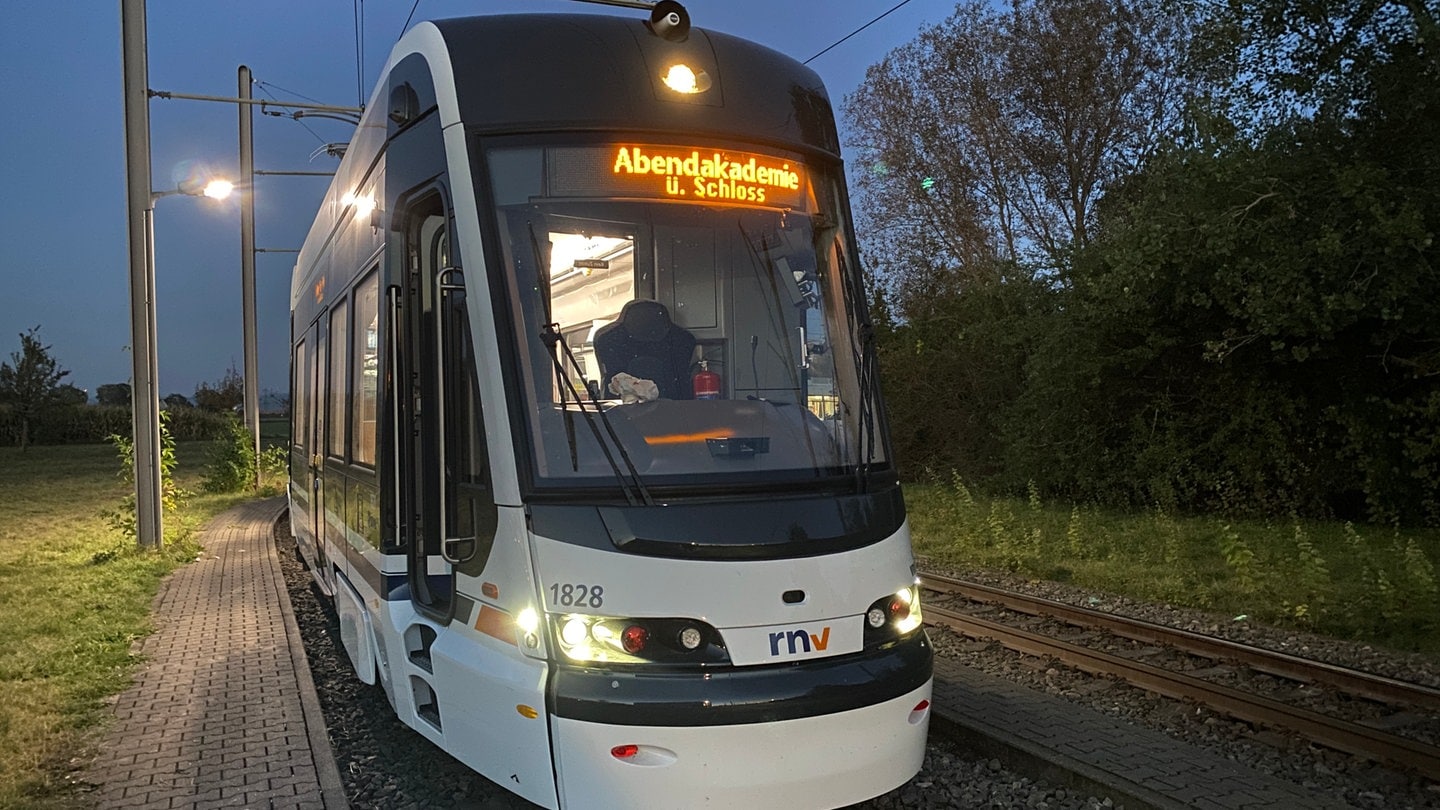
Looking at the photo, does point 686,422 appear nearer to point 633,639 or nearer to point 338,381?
point 633,639

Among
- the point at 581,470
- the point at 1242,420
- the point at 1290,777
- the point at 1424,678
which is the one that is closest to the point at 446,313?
the point at 581,470

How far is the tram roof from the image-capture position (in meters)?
4.48

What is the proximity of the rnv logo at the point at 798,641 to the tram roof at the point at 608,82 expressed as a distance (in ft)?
7.10

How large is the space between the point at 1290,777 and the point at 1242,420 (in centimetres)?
1124

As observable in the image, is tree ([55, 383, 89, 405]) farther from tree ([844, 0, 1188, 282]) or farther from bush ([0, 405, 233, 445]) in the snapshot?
tree ([844, 0, 1188, 282])

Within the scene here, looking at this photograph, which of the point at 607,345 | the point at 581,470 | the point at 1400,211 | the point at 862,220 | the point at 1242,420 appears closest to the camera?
the point at 581,470

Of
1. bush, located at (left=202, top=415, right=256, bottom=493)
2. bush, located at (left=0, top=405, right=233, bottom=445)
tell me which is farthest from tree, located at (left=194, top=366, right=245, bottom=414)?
bush, located at (left=202, top=415, right=256, bottom=493)

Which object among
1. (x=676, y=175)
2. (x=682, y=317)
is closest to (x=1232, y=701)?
(x=682, y=317)

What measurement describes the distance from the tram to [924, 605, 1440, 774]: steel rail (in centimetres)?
261

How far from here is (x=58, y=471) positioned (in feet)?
121

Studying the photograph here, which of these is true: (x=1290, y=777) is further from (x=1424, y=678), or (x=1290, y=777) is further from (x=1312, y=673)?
(x=1424, y=678)

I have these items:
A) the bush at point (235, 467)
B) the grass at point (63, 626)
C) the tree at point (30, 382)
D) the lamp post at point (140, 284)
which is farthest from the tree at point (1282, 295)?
the tree at point (30, 382)

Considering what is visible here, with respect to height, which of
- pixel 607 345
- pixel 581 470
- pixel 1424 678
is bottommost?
pixel 1424 678

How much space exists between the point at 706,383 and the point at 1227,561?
836cm
